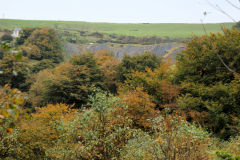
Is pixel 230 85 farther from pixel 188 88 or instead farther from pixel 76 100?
pixel 76 100

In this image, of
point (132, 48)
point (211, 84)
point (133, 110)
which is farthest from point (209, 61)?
point (132, 48)

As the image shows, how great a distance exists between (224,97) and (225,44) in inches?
209

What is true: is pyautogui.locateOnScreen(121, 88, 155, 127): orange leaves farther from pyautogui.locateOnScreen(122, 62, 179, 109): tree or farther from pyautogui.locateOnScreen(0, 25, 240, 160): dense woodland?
pyautogui.locateOnScreen(122, 62, 179, 109): tree

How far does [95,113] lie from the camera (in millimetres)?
9141

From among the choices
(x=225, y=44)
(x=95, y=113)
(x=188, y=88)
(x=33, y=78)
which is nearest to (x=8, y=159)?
(x=95, y=113)

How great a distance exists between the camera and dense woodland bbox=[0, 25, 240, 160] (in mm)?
7367

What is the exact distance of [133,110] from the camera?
699 inches

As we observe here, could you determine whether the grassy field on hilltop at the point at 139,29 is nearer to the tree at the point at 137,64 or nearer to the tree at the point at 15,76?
the tree at the point at 15,76

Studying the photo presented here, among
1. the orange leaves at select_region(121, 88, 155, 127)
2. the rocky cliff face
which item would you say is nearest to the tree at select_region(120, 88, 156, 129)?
the orange leaves at select_region(121, 88, 155, 127)

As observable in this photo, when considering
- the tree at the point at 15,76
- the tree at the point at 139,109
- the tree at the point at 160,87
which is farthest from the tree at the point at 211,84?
the tree at the point at 15,76

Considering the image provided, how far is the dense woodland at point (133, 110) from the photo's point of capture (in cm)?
737

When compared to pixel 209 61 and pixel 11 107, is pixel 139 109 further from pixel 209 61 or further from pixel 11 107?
pixel 11 107

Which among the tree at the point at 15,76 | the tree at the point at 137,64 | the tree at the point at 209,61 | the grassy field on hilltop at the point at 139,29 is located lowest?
the tree at the point at 15,76

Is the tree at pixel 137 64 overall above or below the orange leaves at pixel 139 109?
above
